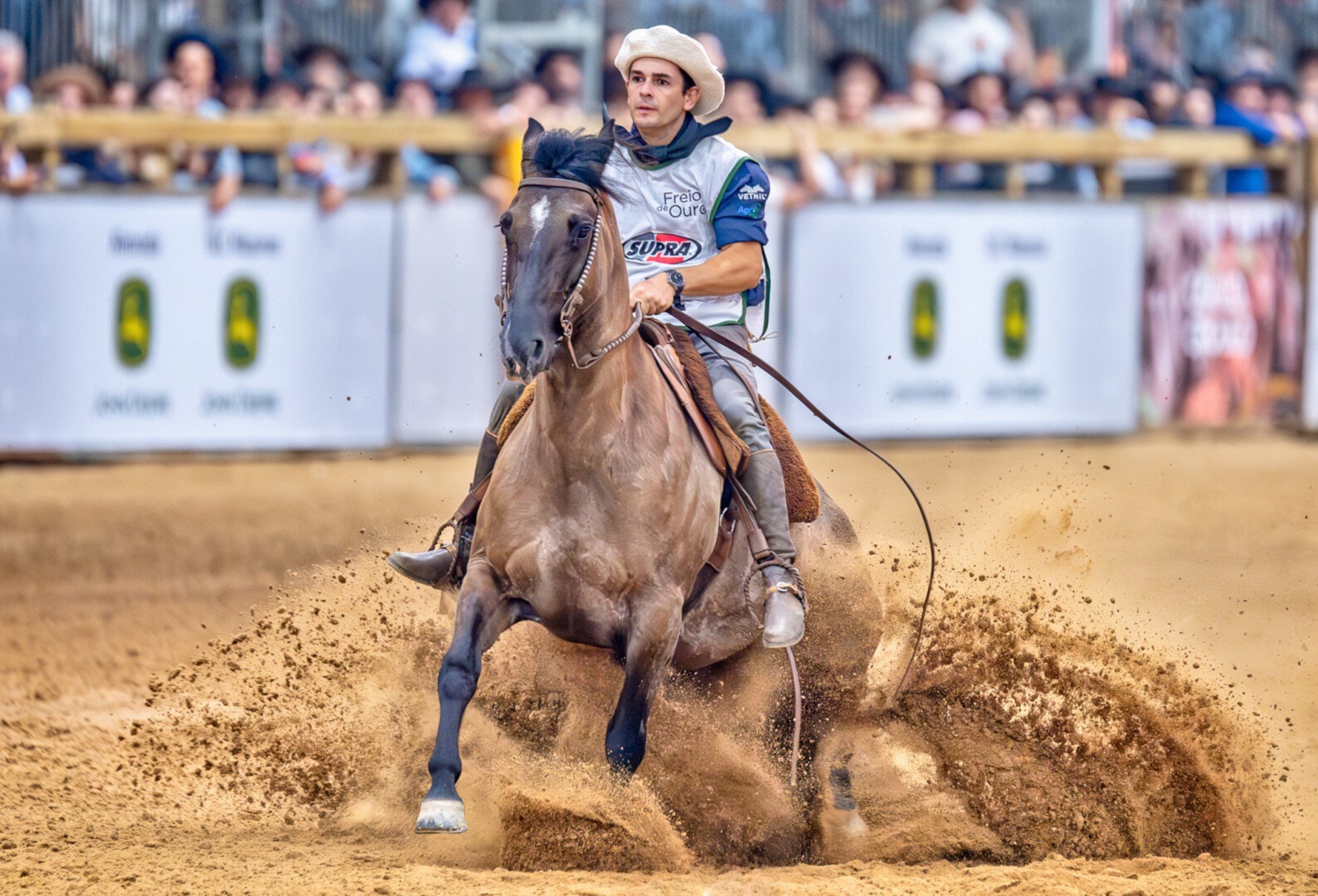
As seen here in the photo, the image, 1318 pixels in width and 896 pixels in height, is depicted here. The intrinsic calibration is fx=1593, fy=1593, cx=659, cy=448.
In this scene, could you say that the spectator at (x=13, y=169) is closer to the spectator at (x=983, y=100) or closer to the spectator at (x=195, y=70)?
the spectator at (x=195, y=70)

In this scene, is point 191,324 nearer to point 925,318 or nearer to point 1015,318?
point 925,318

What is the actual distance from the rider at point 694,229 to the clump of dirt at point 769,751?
1.68 ft

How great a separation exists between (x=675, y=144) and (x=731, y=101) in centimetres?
733

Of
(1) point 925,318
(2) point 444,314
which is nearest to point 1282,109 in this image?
(1) point 925,318

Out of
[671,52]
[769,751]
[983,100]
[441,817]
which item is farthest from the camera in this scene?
[983,100]

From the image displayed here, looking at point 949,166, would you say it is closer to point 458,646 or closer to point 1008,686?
point 1008,686

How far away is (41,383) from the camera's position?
10.1m

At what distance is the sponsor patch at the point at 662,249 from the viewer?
504cm

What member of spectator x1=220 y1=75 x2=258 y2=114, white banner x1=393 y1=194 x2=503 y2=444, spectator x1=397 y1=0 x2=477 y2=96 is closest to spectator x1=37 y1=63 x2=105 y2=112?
spectator x1=220 y1=75 x2=258 y2=114

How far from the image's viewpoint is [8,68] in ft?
35.6

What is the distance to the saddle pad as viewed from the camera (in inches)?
195

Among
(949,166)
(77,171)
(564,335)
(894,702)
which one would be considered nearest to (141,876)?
(564,335)

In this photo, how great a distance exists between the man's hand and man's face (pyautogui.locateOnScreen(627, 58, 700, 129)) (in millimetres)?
558

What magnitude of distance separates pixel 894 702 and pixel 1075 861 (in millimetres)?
1058
